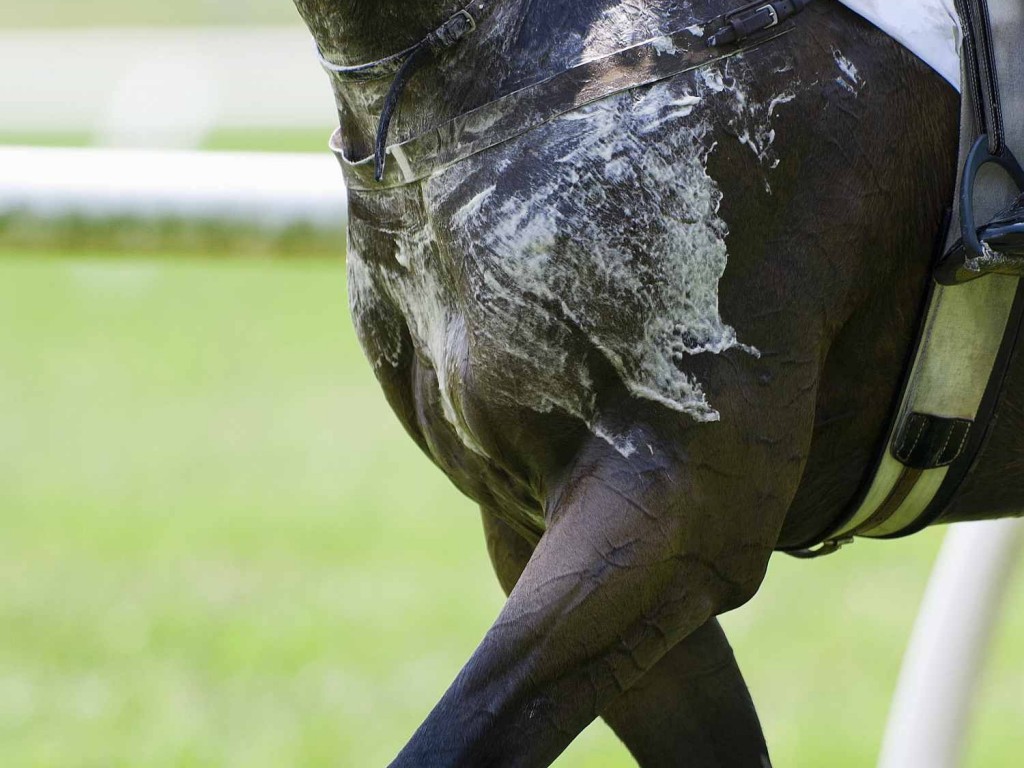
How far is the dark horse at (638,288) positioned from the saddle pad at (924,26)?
0.4 inches

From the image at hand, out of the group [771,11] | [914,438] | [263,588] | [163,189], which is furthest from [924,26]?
[263,588]

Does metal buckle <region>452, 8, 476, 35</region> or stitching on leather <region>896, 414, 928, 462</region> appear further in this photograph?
stitching on leather <region>896, 414, 928, 462</region>

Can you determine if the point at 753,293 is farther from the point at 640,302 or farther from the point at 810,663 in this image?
the point at 810,663

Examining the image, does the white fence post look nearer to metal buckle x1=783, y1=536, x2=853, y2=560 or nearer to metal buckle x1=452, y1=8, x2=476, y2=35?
metal buckle x1=783, y1=536, x2=853, y2=560

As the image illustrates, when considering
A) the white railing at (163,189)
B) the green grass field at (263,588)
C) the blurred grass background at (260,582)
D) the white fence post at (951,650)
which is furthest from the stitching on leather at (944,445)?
the green grass field at (263,588)

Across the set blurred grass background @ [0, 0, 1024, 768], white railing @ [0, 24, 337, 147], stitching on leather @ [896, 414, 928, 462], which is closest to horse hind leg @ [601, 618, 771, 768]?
stitching on leather @ [896, 414, 928, 462]

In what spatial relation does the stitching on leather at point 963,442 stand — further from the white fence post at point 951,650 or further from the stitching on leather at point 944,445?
the white fence post at point 951,650

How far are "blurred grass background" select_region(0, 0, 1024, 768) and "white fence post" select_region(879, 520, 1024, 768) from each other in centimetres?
14

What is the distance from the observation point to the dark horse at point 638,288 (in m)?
1.14

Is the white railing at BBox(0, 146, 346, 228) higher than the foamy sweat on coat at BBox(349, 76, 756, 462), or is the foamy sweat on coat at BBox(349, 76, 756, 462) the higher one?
the white railing at BBox(0, 146, 346, 228)

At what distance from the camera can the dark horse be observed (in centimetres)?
114

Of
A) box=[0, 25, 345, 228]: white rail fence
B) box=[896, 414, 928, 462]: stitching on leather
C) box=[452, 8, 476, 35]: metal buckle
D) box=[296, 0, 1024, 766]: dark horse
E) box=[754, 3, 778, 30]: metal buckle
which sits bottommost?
box=[896, 414, 928, 462]: stitching on leather

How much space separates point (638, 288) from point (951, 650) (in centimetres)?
141

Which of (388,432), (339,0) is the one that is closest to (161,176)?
(339,0)
